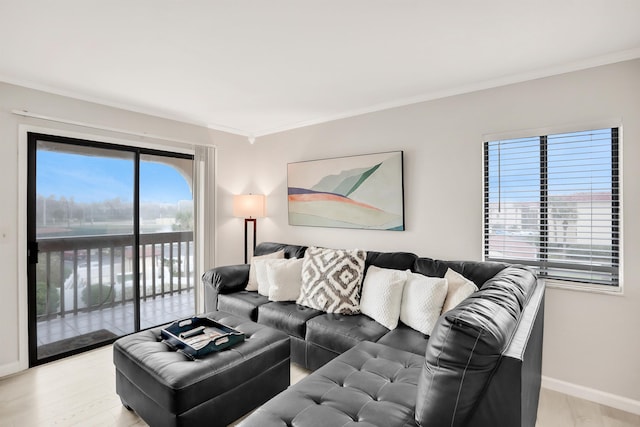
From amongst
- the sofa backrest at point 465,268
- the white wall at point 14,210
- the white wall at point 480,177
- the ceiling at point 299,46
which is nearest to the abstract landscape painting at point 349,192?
the white wall at point 480,177

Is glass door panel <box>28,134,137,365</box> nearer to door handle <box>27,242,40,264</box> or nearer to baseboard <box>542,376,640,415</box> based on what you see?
door handle <box>27,242,40,264</box>

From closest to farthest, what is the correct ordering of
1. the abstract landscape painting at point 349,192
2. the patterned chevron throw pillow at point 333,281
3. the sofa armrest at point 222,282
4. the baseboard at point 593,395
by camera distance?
1. the baseboard at point 593,395
2. the patterned chevron throw pillow at point 333,281
3. the abstract landscape painting at point 349,192
4. the sofa armrest at point 222,282

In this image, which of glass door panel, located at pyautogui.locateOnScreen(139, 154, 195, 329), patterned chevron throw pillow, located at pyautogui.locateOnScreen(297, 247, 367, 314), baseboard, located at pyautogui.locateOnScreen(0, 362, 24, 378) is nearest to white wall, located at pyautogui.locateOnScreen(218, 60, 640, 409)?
glass door panel, located at pyautogui.locateOnScreen(139, 154, 195, 329)

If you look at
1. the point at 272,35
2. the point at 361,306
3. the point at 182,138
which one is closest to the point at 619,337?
the point at 361,306

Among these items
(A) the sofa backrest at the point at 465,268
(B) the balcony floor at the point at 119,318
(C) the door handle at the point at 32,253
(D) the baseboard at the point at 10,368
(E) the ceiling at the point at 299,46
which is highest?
(E) the ceiling at the point at 299,46

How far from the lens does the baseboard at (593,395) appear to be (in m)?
2.26

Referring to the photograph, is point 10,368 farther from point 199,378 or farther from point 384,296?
point 384,296

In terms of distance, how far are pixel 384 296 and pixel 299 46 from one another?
1.93 metres

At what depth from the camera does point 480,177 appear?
9.26ft

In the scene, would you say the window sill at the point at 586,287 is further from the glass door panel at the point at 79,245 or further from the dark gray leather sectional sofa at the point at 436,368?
the glass door panel at the point at 79,245

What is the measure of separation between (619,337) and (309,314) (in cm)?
224

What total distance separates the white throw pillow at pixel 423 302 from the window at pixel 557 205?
728mm

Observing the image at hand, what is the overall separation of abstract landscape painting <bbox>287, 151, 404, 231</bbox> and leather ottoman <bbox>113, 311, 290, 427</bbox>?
5.31 ft

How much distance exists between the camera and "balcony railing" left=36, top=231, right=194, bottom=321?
3053 mm
